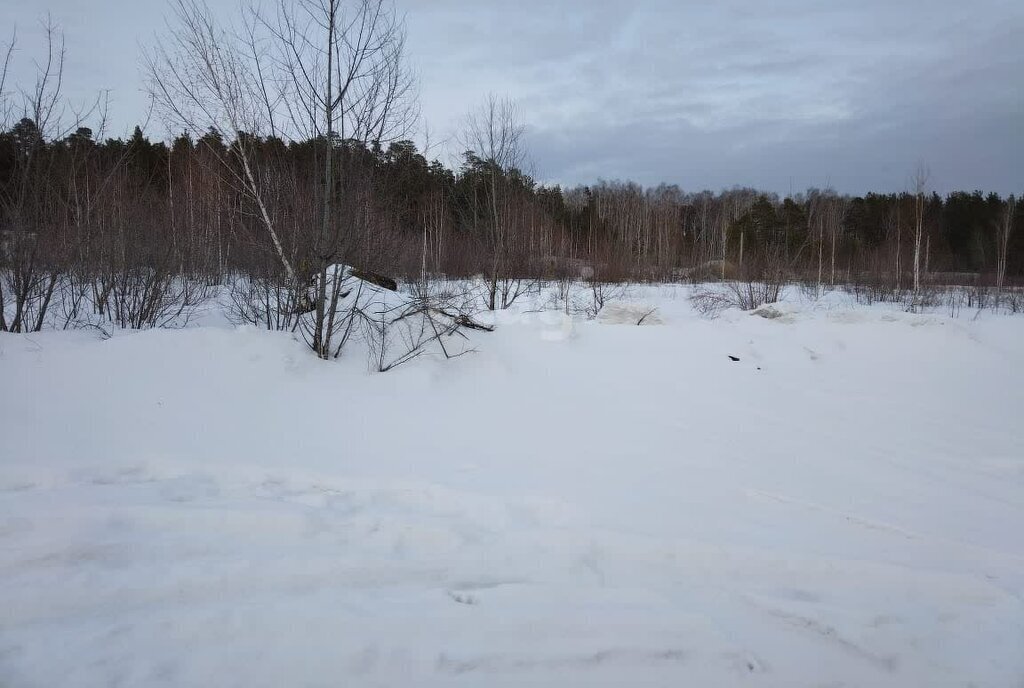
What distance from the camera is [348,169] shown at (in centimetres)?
613

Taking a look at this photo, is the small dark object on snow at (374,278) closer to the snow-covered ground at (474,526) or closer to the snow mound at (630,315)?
the snow-covered ground at (474,526)

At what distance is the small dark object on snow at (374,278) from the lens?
6.43 metres

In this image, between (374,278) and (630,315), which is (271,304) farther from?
(630,315)

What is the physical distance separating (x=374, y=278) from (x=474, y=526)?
18.3ft

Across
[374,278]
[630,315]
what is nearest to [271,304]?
[374,278]

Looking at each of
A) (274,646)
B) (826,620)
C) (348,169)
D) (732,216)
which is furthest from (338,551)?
(732,216)

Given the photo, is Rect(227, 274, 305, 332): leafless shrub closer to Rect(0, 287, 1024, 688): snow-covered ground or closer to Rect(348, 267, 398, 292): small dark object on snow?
Rect(348, 267, 398, 292): small dark object on snow

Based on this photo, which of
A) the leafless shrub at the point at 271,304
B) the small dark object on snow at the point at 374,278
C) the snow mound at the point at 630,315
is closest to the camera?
the small dark object on snow at the point at 374,278

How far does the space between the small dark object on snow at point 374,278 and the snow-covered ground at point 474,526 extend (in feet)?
3.20

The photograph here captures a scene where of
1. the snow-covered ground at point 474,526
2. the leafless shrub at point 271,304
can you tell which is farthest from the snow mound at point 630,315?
the leafless shrub at point 271,304

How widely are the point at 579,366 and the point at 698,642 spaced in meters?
5.04

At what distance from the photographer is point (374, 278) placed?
26.7ft


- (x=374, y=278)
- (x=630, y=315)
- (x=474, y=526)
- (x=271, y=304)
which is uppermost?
(x=374, y=278)

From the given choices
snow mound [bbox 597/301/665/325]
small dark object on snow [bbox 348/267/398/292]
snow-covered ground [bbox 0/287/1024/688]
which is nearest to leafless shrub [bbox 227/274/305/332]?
small dark object on snow [bbox 348/267/398/292]
